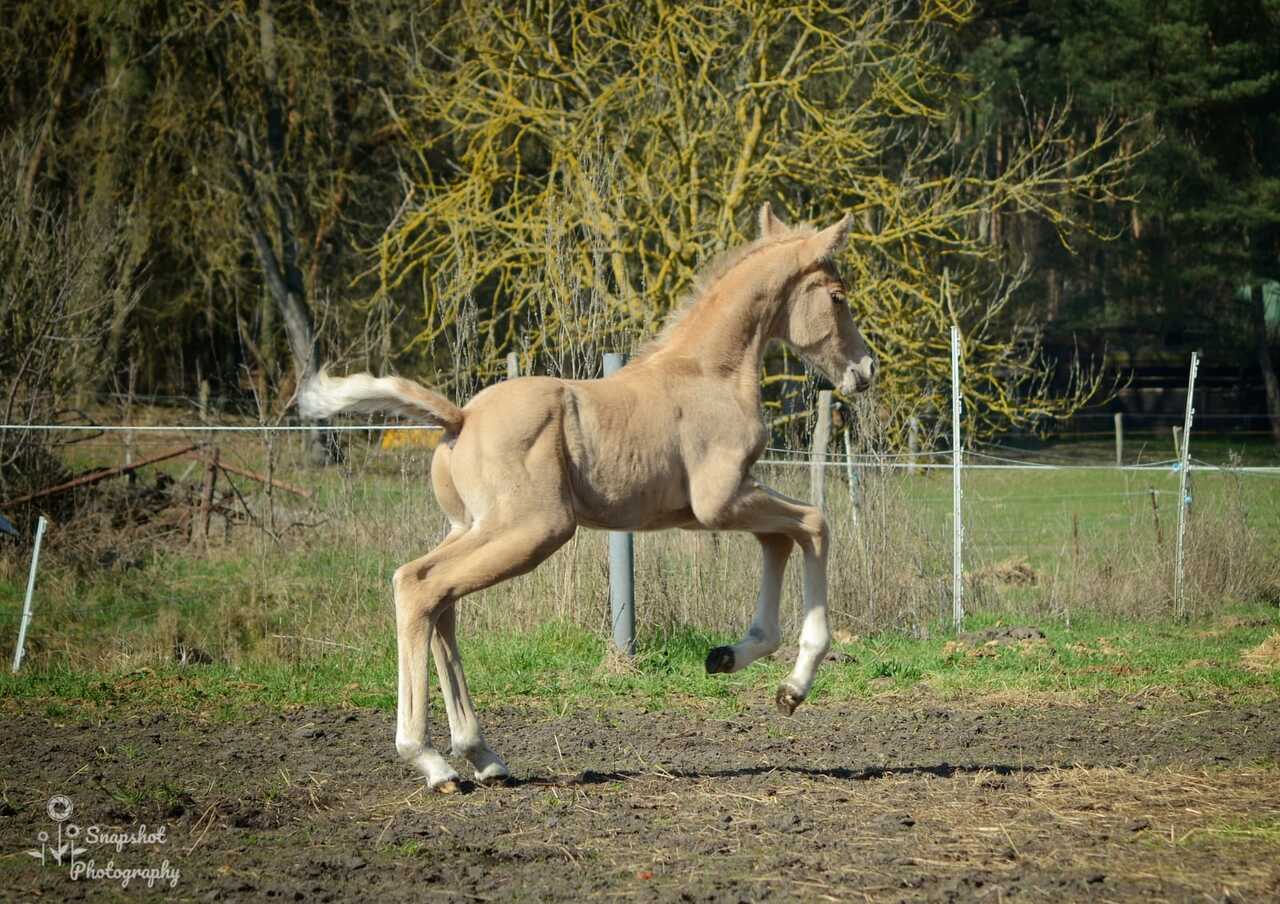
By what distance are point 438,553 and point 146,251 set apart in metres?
19.8

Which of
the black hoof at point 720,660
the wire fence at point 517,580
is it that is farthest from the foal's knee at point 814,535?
the wire fence at point 517,580

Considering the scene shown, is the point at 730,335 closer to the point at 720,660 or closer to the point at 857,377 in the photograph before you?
the point at 857,377

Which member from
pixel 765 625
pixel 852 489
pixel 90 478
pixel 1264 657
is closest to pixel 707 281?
pixel 765 625

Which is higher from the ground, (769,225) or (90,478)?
(769,225)

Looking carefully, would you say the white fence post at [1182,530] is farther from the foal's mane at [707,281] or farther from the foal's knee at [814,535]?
the foal's knee at [814,535]

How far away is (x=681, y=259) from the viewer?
54.1 feet

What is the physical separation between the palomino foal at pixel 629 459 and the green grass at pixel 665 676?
1966 millimetres

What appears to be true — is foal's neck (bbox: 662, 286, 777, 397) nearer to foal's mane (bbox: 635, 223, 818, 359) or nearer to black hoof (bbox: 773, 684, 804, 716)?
foal's mane (bbox: 635, 223, 818, 359)

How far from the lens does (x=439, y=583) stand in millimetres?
6078

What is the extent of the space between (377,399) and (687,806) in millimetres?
2212

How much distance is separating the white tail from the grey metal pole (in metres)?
3.31

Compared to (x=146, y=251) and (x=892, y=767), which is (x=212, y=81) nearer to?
(x=146, y=251)

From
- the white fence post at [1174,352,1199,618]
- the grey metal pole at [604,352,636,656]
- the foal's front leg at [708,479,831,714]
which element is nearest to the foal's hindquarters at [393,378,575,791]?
the foal's front leg at [708,479,831,714]

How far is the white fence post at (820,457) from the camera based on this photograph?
11062mm
